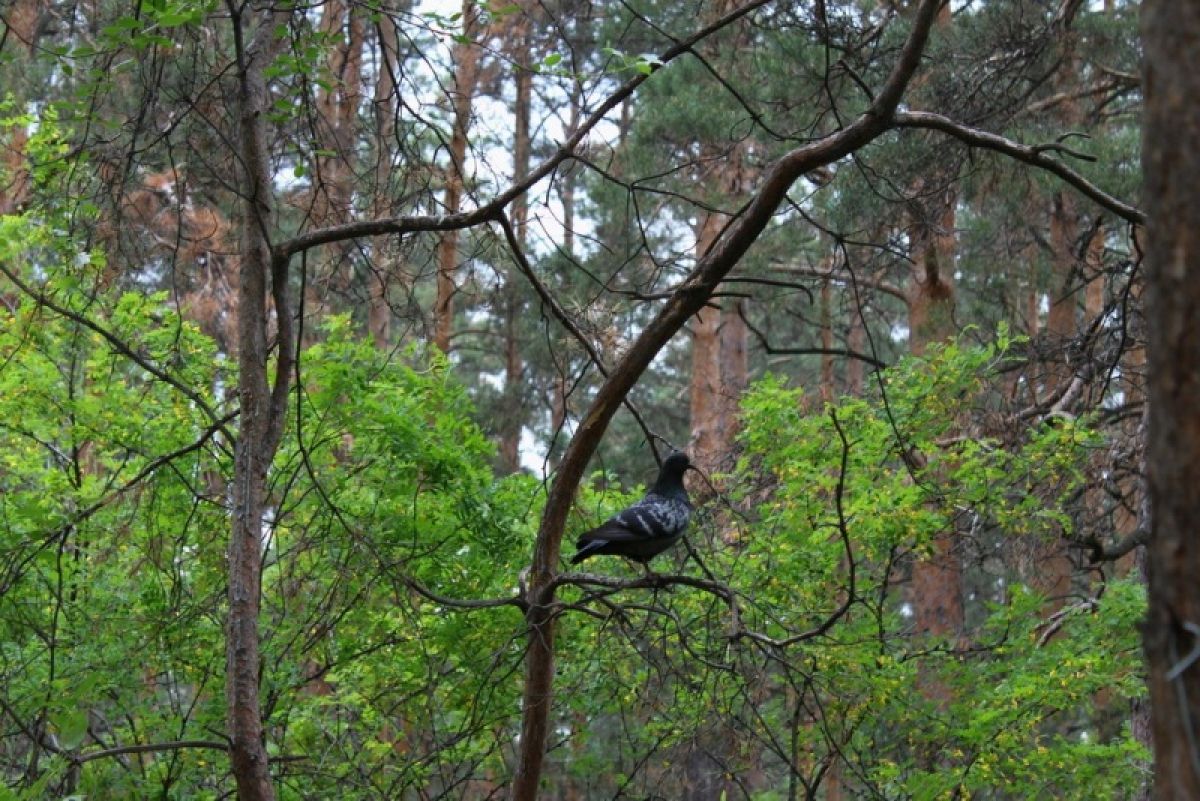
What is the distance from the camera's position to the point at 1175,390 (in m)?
1.94

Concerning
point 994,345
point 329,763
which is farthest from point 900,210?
point 329,763

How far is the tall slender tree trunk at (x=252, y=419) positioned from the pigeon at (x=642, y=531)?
1.64 metres

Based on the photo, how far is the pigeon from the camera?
5953 millimetres

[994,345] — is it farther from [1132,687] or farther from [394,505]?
[394,505]

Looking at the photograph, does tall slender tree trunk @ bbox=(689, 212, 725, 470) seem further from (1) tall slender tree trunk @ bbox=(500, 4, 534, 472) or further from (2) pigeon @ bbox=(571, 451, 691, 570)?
(2) pigeon @ bbox=(571, 451, 691, 570)

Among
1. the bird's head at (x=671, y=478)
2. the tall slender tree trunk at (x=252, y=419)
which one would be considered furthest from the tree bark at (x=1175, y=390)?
the bird's head at (x=671, y=478)

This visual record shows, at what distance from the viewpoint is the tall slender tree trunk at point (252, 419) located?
175 inches

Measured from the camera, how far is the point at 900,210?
11914mm

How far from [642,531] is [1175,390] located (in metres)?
4.29

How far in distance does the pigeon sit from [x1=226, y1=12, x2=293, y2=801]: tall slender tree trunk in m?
1.64

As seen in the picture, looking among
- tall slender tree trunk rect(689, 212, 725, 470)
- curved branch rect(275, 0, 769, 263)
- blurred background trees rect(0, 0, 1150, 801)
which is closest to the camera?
curved branch rect(275, 0, 769, 263)

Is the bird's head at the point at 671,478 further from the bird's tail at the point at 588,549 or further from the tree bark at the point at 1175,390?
the tree bark at the point at 1175,390

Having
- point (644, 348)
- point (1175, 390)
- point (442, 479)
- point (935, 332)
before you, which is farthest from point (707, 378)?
point (1175, 390)

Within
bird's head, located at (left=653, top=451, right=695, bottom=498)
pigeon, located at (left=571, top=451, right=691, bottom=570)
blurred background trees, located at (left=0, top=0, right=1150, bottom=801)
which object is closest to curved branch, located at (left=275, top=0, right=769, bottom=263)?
blurred background trees, located at (left=0, top=0, right=1150, bottom=801)
